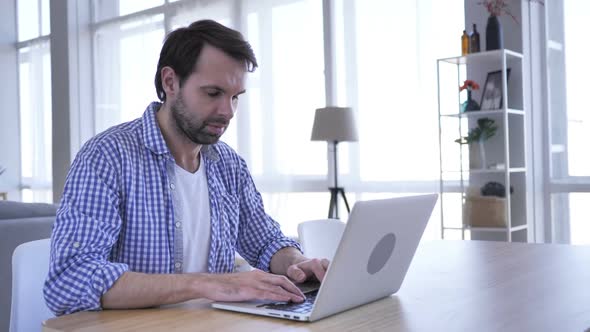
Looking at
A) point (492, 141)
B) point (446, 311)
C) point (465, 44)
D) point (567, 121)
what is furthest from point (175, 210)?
point (567, 121)

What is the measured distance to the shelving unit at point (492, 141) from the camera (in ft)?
13.4

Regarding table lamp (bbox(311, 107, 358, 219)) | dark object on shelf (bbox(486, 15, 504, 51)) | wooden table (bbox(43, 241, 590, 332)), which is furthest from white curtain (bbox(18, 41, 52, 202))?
wooden table (bbox(43, 241, 590, 332))

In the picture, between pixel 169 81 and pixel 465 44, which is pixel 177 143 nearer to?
Result: pixel 169 81

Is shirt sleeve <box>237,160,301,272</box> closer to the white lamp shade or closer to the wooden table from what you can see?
the wooden table

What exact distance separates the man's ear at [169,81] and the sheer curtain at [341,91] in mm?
3313

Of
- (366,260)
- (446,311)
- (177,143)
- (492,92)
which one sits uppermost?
(492,92)

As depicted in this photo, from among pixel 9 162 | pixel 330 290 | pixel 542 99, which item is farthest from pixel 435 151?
pixel 9 162

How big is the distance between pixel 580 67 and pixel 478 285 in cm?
330

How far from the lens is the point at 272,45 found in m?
5.71

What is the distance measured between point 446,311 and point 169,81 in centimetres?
94

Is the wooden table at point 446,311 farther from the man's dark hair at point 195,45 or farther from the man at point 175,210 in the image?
the man's dark hair at point 195,45

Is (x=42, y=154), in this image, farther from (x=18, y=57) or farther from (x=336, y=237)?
(x=336, y=237)

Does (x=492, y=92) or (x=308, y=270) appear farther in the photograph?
(x=492, y=92)

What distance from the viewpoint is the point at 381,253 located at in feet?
4.15
